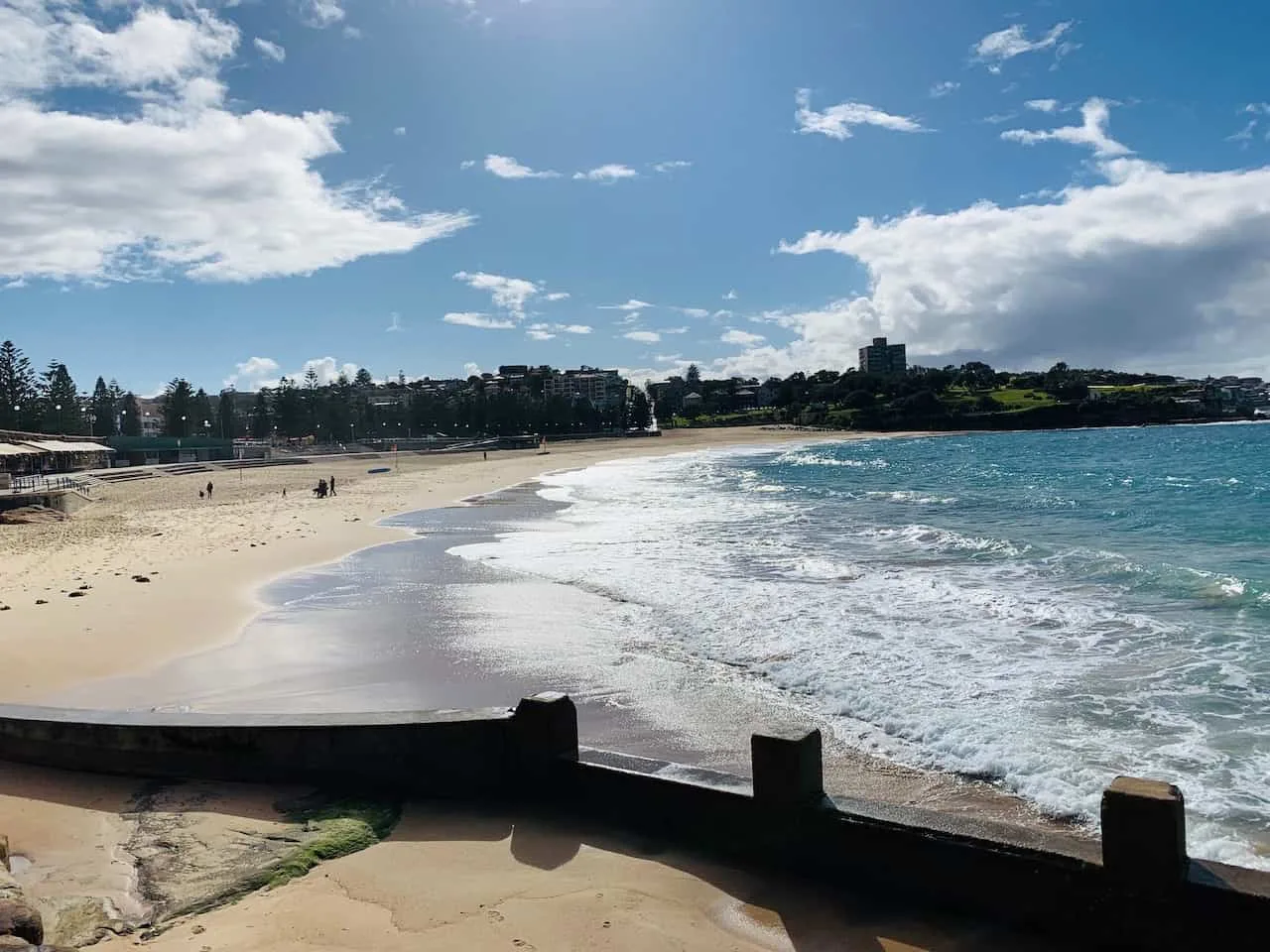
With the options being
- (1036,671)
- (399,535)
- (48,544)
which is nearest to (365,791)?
(1036,671)

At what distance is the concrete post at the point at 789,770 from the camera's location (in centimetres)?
478

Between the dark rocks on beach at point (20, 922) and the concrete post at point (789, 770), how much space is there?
340cm

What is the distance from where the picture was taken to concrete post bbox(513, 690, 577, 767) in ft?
18.3

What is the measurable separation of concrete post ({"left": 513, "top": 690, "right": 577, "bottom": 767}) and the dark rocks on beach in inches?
104

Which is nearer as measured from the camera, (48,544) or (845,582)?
(845,582)

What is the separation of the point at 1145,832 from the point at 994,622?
891 cm

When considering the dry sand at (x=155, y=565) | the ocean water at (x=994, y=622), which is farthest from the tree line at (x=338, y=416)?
the ocean water at (x=994, y=622)

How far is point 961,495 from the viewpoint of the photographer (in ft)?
114

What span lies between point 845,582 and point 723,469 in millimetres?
46054

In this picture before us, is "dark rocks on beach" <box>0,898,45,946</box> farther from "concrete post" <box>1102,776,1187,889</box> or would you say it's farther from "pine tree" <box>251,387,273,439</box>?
"pine tree" <box>251,387,273,439</box>

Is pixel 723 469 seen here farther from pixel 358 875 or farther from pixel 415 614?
pixel 358 875

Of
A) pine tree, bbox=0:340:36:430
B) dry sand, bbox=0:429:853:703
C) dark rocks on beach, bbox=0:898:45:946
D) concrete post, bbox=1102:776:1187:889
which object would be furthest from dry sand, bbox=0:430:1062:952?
pine tree, bbox=0:340:36:430

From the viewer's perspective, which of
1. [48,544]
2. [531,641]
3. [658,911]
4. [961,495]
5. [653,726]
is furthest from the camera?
[961,495]

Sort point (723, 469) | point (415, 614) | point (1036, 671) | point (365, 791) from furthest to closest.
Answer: point (723, 469)
point (415, 614)
point (1036, 671)
point (365, 791)
